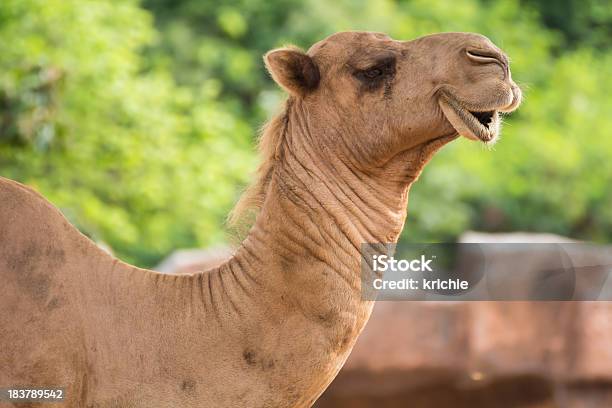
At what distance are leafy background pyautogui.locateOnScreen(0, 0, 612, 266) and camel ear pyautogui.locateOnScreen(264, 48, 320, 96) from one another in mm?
5866

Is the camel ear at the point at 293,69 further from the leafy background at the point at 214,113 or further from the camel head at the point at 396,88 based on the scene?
the leafy background at the point at 214,113

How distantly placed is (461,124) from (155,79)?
11.8 metres

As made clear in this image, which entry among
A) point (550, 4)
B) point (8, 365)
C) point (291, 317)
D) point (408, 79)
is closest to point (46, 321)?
point (8, 365)

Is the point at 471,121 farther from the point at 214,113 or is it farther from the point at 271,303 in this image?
the point at 214,113

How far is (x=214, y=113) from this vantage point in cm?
1491

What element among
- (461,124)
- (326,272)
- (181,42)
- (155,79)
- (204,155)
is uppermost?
(181,42)

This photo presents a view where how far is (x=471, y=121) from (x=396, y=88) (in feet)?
1.02

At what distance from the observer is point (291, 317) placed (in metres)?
3.61

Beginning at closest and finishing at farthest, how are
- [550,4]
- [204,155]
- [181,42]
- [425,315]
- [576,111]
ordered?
[425,315]
[204,155]
[181,42]
[576,111]
[550,4]

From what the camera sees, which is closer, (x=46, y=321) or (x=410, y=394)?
(x=46, y=321)

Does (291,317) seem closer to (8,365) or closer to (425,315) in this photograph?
(8,365)

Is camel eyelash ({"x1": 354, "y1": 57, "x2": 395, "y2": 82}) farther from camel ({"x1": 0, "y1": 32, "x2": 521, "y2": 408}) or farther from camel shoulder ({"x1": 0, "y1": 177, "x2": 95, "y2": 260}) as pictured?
camel shoulder ({"x1": 0, "y1": 177, "x2": 95, "y2": 260})

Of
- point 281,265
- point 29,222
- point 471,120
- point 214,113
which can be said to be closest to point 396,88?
point 471,120

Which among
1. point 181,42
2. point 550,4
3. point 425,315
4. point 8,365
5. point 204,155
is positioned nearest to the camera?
point 8,365
